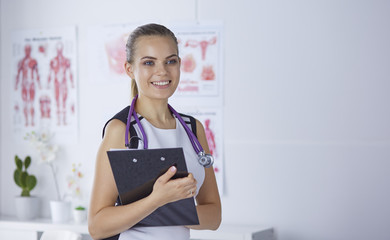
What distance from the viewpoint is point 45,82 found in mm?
3316

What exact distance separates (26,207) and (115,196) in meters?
2.09

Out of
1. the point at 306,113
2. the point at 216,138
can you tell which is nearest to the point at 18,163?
the point at 216,138

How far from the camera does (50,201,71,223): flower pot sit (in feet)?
10.2

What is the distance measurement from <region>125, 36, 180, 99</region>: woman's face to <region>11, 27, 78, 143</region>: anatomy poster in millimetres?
1946

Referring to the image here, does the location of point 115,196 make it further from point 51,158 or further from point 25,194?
point 25,194

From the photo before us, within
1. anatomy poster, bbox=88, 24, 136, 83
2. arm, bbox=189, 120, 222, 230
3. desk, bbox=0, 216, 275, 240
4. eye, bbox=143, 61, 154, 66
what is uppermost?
anatomy poster, bbox=88, 24, 136, 83

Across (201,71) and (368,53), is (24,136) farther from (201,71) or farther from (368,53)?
(368,53)

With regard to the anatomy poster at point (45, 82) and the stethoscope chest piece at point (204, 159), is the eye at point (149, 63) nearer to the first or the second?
the stethoscope chest piece at point (204, 159)

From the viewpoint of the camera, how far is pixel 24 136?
336 cm

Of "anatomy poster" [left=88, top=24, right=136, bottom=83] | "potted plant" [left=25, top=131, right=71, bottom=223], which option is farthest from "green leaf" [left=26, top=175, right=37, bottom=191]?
"anatomy poster" [left=88, top=24, right=136, bottom=83]

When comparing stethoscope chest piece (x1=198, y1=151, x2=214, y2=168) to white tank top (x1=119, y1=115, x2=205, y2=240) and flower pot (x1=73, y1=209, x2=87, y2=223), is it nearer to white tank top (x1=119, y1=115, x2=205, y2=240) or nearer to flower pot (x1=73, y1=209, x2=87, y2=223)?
white tank top (x1=119, y1=115, x2=205, y2=240)

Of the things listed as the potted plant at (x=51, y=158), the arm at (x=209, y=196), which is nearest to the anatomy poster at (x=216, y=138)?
the potted plant at (x=51, y=158)

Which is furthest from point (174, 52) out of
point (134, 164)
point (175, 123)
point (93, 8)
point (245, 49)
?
point (93, 8)

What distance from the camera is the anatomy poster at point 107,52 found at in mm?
3123
